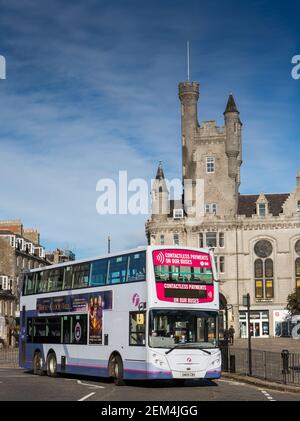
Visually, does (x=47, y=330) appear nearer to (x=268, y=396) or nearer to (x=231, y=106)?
(x=268, y=396)

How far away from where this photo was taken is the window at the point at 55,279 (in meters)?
29.3

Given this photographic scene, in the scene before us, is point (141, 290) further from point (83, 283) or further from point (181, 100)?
point (181, 100)

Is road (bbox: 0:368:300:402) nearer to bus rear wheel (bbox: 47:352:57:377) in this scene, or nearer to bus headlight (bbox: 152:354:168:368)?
bus headlight (bbox: 152:354:168:368)

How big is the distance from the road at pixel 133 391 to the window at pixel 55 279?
4010 mm

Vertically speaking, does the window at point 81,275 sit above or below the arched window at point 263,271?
below

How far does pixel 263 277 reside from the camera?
8350 cm

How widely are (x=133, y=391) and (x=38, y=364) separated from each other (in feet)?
32.3

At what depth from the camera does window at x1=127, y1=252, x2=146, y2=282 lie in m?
23.9

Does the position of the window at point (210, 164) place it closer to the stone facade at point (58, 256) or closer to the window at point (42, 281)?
the stone facade at point (58, 256)

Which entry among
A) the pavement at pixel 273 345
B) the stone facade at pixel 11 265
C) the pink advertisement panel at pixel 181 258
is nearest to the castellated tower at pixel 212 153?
the pavement at pixel 273 345

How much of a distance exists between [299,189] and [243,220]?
24.8ft

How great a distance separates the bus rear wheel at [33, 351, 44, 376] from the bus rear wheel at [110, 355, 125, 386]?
6.55 metres

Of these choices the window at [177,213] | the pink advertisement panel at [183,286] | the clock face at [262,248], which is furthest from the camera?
the window at [177,213]
